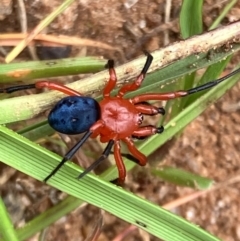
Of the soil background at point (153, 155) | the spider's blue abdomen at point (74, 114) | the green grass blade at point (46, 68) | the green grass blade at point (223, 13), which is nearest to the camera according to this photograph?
the spider's blue abdomen at point (74, 114)

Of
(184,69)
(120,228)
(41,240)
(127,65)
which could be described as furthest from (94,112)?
(120,228)

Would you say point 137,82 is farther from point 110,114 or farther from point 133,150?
point 133,150

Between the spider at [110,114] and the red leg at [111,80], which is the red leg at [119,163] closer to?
the spider at [110,114]

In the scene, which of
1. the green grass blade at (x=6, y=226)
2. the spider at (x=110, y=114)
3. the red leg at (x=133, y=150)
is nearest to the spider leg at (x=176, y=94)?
the spider at (x=110, y=114)

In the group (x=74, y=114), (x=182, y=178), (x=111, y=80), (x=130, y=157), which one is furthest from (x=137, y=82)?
(x=182, y=178)

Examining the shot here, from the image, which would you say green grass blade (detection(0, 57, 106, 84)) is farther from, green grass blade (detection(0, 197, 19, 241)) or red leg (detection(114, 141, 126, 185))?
green grass blade (detection(0, 197, 19, 241))

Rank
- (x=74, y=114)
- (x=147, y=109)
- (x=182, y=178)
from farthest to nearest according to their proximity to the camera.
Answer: (x=182, y=178)
(x=147, y=109)
(x=74, y=114)

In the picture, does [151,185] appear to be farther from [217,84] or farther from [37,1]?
[37,1]
